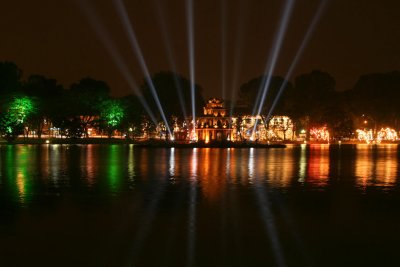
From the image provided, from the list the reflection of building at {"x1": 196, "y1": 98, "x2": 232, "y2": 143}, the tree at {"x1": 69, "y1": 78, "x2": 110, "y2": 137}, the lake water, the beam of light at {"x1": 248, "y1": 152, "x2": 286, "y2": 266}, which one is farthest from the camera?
the reflection of building at {"x1": 196, "y1": 98, "x2": 232, "y2": 143}

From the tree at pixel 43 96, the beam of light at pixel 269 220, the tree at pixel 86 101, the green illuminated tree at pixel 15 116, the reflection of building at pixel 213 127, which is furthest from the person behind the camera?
the reflection of building at pixel 213 127

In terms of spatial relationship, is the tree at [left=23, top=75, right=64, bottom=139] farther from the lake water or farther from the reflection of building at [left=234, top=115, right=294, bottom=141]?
the lake water

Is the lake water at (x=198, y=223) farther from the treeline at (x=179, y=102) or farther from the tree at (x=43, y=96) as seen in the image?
the treeline at (x=179, y=102)

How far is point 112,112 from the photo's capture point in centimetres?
10100

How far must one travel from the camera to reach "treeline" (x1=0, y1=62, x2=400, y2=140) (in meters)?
102

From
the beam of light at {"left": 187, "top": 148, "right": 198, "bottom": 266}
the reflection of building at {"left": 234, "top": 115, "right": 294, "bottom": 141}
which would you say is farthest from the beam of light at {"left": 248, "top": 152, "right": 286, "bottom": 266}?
the reflection of building at {"left": 234, "top": 115, "right": 294, "bottom": 141}

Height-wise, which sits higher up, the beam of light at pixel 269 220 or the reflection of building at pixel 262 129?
the reflection of building at pixel 262 129

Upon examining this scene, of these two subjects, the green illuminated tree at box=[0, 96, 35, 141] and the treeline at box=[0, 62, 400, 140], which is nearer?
the green illuminated tree at box=[0, 96, 35, 141]

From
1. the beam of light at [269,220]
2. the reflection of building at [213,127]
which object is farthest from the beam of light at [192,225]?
the reflection of building at [213,127]

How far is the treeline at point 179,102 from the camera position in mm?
101750

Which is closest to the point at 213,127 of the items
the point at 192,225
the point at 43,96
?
the point at 43,96

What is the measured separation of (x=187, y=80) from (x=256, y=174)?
273 ft

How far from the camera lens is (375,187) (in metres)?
24.2

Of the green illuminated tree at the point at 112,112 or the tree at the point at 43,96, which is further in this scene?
the green illuminated tree at the point at 112,112
